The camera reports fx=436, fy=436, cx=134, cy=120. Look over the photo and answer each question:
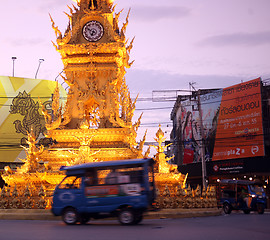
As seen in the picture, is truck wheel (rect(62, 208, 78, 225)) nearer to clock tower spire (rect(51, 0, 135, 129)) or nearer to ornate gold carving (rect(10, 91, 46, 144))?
clock tower spire (rect(51, 0, 135, 129))

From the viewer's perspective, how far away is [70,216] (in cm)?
1709

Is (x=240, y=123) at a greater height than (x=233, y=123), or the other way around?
(x=233, y=123)

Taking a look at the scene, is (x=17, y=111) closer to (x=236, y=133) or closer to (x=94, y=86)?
(x=236, y=133)

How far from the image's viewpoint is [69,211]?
17.2 m

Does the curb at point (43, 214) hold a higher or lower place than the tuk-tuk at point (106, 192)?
lower

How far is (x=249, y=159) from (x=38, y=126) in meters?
30.2

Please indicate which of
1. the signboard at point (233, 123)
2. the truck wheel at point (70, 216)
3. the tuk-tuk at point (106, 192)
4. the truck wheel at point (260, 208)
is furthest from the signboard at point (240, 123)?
the truck wheel at point (70, 216)

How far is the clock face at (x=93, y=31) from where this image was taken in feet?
89.7

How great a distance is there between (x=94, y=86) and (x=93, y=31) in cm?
354

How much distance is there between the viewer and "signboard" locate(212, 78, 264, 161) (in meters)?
51.4

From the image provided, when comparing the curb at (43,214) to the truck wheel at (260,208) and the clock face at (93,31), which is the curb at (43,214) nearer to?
the clock face at (93,31)

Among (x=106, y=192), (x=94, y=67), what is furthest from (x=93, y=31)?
(x=106, y=192)

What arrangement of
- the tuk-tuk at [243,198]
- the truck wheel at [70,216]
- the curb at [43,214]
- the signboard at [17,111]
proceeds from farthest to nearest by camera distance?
the signboard at [17,111], the tuk-tuk at [243,198], the curb at [43,214], the truck wheel at [70,216]

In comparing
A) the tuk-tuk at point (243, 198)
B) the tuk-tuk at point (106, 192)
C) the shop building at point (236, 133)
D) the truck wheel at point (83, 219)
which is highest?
the shop building at point (236, 133)
